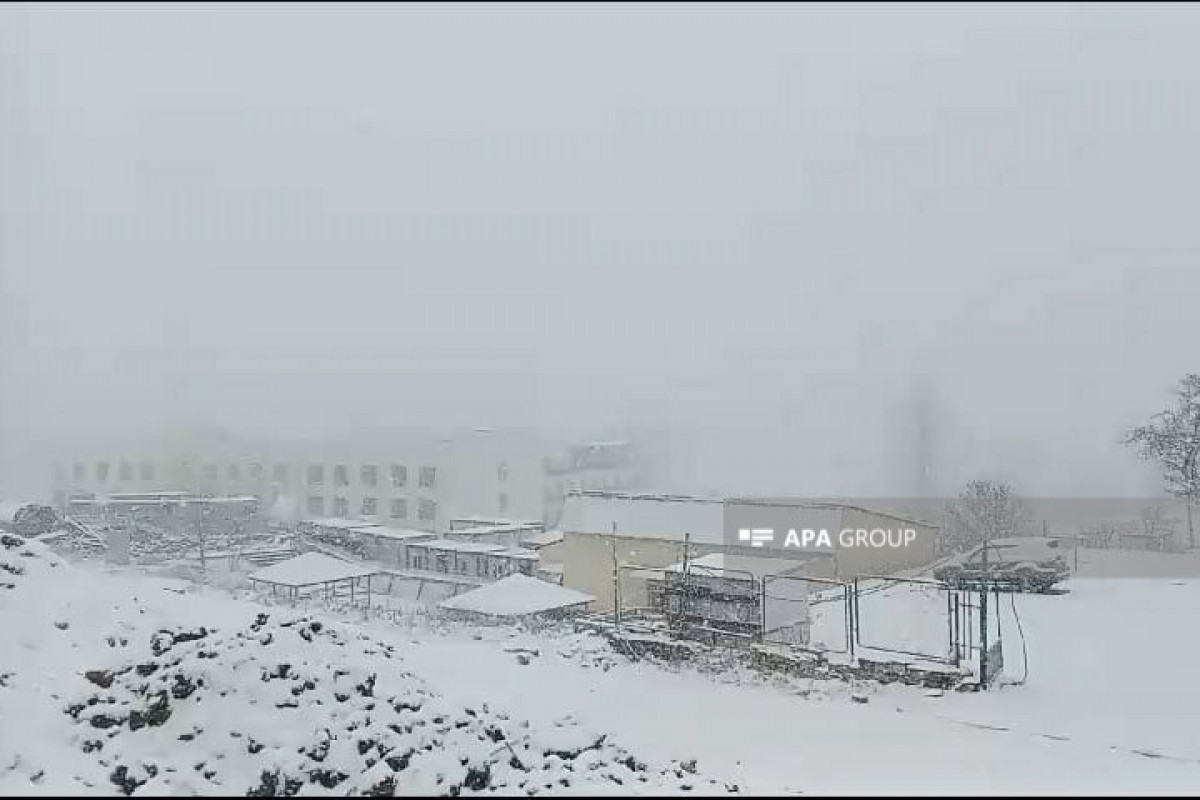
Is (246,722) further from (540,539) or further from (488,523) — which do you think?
(488,523)

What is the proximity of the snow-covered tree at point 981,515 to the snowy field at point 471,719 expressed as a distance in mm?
31216

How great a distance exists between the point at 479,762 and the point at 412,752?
57 cm

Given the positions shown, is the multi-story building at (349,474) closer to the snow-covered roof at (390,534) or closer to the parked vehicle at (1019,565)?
the snow-covered roof at (390,534)

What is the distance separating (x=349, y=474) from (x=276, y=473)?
563 cm

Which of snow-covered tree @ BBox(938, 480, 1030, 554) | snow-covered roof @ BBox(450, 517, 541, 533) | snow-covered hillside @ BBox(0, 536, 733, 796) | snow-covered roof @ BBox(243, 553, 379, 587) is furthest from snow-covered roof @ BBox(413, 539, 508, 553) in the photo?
snow-covered hillside @ BBox(0, 536, 733, 796)

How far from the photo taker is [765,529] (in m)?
27.2

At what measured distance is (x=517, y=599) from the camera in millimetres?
19703

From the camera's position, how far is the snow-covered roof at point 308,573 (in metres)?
26.1

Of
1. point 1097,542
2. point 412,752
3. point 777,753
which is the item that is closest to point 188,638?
point 412,752

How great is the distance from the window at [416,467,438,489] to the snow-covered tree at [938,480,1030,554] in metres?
29.5

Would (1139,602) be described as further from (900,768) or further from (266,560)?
(266,560)

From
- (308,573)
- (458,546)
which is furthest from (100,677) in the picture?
(458,546)

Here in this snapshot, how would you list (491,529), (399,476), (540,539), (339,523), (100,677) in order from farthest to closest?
(399,476) < (339,523) < (491,529) < (540,539) < (100,677)

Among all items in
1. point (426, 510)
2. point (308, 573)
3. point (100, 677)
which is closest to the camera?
point (100, 677)
